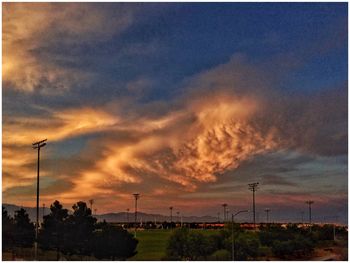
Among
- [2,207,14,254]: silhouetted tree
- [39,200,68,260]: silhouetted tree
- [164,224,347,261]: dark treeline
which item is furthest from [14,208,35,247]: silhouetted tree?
[164,224,347,261]: dark treeline

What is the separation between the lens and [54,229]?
214 ft

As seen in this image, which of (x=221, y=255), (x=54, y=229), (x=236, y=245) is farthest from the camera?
(x=236, y=245)

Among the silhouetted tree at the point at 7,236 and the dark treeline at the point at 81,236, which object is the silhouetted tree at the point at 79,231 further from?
the silhouetted tree at the point at 7,236

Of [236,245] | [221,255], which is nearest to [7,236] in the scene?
[221,255]

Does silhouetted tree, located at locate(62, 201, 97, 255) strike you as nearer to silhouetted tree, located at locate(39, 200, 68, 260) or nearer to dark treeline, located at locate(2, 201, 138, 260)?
dark treeline, located at locate(2, 201, 138, 260)

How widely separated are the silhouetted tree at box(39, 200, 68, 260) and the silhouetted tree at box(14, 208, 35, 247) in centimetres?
421

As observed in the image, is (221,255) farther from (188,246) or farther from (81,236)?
(81,236)

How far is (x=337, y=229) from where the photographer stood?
12744cm

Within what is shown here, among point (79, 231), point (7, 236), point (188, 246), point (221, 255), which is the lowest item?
point (221, 255)

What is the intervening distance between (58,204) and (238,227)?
26207 mm

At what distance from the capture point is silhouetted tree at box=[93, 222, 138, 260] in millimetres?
62000

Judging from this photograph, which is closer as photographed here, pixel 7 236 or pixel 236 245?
pixel 7 236

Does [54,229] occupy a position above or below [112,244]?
above

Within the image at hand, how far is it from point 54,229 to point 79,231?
138 inches
